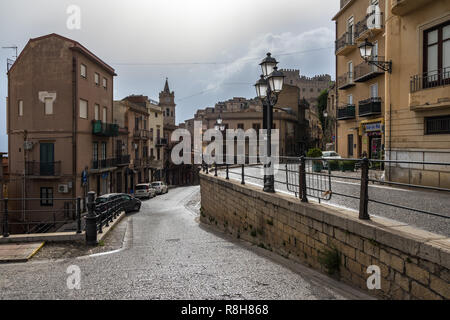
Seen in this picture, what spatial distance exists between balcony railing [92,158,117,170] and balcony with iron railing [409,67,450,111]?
20.8 metres

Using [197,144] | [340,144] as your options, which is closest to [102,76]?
[340,144]

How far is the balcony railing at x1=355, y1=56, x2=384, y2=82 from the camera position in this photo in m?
20.2

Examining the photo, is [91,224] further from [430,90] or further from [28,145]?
[28,145]

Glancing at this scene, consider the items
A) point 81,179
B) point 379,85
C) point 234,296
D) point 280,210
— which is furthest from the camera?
point 81,179

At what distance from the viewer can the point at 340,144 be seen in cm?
2619

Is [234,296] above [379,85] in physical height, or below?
below

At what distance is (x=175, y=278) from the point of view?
505 cm

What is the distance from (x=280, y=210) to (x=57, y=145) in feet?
63.7

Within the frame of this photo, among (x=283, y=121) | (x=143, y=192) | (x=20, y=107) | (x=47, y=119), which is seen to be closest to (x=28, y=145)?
(x=47, y=119)

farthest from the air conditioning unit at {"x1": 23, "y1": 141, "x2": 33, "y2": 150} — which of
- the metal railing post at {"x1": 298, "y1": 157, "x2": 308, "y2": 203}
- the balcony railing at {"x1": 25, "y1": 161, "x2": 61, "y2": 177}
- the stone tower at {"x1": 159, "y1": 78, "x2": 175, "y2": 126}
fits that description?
the stone tower at {"x1": 159, "y1": 78, "x2": 175, "y2": 126}

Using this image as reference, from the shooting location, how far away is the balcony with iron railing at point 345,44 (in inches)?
916

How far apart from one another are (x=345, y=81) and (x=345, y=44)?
264cm

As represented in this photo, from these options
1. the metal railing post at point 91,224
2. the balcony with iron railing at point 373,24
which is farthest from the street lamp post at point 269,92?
the balcony with iron railing at point 373,24

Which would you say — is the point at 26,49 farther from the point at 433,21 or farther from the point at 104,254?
Answer: the point at 433,21
